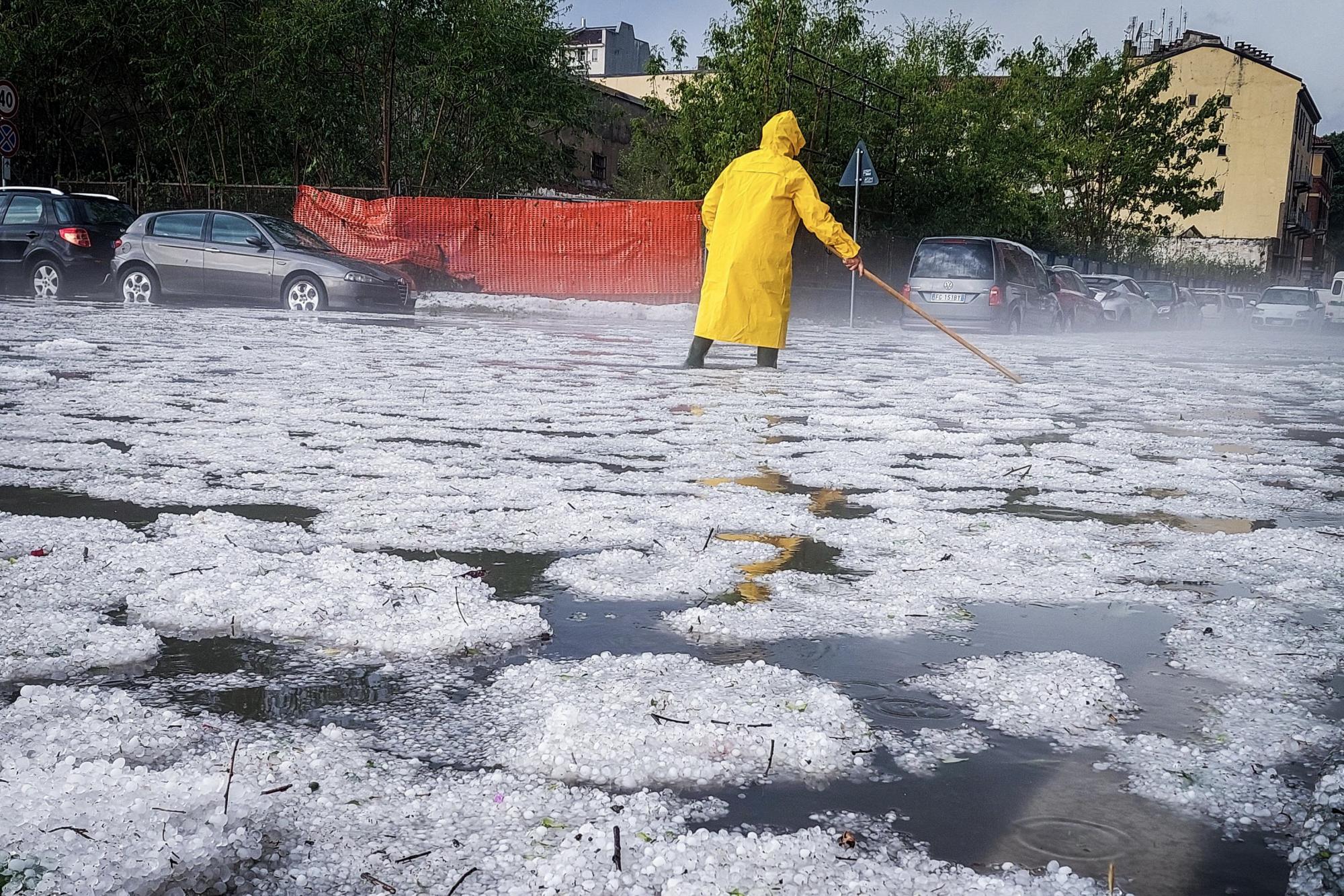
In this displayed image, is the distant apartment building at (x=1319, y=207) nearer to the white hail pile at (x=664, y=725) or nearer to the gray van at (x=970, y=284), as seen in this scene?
the gray van at (x=970, y=284)

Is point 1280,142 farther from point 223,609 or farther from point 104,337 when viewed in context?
point 223,609

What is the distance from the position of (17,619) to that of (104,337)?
882 cm

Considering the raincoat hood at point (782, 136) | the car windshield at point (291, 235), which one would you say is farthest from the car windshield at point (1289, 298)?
the raincoat hood at point (782, 136)

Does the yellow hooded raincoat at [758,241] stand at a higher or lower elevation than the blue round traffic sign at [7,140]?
lower

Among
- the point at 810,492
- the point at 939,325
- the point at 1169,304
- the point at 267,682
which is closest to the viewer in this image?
the point at 267,682

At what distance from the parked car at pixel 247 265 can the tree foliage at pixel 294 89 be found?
15.9 ft

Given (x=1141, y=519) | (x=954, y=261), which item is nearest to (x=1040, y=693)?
(x=1141, y=519)

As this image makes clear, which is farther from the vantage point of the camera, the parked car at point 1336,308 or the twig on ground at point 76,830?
the parked car at point 1336,308

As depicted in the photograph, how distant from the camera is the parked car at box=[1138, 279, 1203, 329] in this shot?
28953mm

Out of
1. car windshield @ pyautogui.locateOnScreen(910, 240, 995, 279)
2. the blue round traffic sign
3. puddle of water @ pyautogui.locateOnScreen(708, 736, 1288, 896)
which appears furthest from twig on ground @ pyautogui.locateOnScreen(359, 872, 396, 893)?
the blue round traffic sign

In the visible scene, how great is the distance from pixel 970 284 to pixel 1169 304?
14919mm

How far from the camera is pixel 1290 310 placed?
105ft

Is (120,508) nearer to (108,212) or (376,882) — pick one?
(376,882)

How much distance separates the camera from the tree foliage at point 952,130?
66.6 ft
